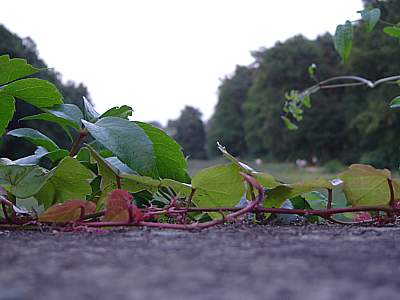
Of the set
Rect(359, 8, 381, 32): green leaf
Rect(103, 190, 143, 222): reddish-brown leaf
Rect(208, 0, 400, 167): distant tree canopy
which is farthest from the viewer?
Rect(208, 0, 400, 167): distant tree canopy

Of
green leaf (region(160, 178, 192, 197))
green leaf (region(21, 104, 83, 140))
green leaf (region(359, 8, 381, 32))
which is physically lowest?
green leaf (region(160, 178, 192, 197))

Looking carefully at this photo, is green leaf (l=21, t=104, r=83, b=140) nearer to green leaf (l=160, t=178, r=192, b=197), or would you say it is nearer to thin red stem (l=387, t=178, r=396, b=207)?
green leaf (l=160, t=178, r=192, b=197)

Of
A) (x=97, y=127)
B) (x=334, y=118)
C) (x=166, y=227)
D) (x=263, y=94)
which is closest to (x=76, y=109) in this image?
(x=97, y=127)

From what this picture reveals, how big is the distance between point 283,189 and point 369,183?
76mm

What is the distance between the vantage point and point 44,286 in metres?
0.18

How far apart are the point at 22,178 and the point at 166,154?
5.0 inches

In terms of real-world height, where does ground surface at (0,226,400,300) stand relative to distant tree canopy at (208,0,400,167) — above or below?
below

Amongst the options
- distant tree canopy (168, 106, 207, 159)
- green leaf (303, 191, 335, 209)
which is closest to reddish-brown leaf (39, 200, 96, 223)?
green leaf (303, 191, 335, 209)

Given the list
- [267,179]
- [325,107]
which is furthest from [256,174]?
[325,107]

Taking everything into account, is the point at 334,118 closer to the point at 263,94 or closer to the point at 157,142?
the point at 263,94

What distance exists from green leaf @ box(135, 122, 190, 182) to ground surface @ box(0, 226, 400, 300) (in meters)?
0.16

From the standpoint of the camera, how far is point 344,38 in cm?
65

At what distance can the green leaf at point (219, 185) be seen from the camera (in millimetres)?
424

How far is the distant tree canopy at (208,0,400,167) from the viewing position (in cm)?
1134
